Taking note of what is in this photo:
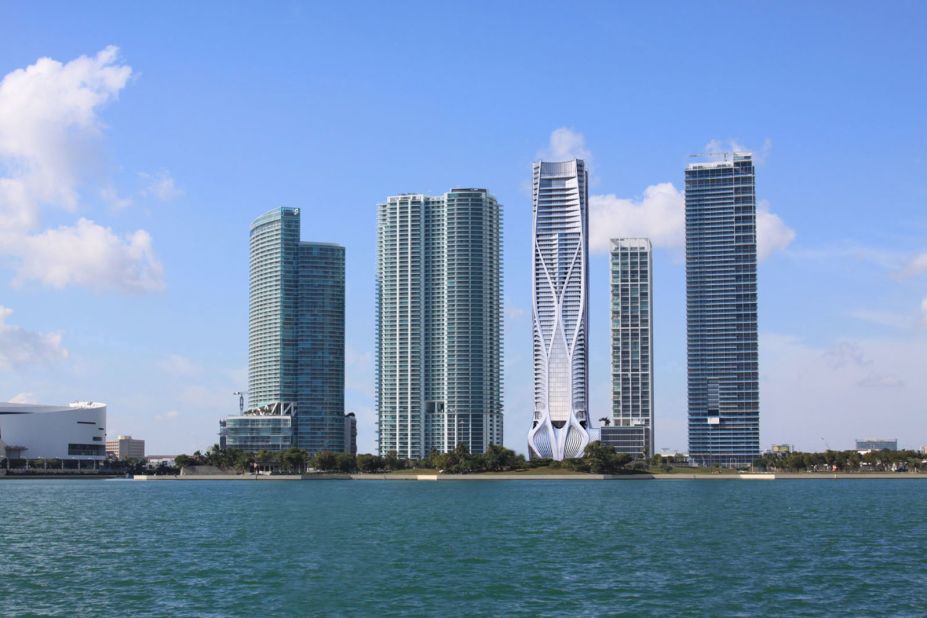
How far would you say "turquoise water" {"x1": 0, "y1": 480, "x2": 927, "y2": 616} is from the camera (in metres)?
67.0

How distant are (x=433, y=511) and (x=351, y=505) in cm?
2041

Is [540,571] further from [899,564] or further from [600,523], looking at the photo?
[600,523]

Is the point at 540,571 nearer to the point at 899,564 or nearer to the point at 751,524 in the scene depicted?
the point at 899,564

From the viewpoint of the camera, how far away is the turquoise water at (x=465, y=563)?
67.0m

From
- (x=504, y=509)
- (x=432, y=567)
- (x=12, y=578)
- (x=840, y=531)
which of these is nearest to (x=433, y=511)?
(x=504, y=509)

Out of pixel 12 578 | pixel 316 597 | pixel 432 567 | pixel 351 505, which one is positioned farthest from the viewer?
pixel 351 505

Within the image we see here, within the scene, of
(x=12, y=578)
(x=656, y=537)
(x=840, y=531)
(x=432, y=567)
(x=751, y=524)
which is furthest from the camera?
(x=751, y=524)

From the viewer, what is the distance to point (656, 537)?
11031cm

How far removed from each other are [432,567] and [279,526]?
154 feet

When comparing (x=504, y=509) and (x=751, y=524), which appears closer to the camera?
(x=751, y=524)

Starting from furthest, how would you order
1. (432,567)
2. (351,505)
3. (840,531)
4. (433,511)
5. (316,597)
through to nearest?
(351,505), (433,511), (840,531), (432,567), (316,597)

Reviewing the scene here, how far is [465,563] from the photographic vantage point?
8819 cm

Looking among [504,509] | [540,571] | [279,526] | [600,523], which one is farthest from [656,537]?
[504,509]

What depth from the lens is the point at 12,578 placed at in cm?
7800
